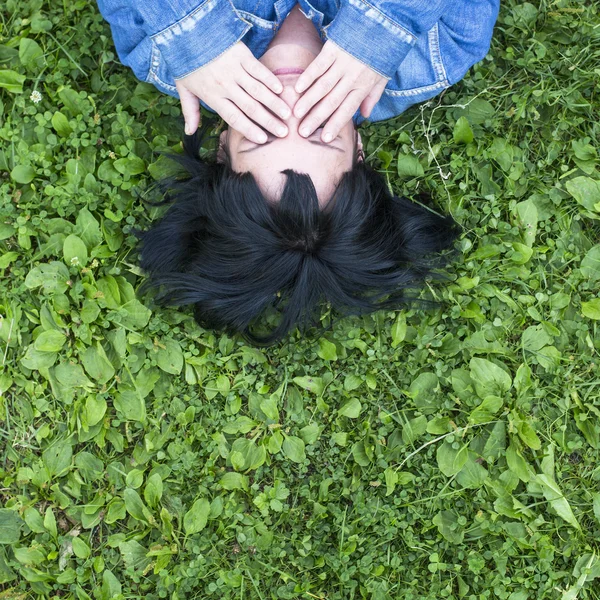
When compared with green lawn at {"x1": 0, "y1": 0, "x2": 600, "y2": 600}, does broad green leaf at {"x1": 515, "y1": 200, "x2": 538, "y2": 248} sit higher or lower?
higher

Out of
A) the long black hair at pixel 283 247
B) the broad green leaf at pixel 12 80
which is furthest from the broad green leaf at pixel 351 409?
the broad green leaf at pixel 12 80

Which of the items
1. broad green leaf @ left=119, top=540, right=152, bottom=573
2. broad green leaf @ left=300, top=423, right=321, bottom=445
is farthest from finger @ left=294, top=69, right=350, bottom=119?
broad green leaf @ left=119, top=540, right=152, bottom=573

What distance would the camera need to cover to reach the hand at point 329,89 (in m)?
1.95

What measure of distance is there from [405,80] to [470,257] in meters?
0.70

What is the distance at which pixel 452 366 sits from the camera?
8.14 ft

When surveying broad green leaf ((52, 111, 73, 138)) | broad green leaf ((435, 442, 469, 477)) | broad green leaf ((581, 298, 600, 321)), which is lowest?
broad green leaf ((435, 442, 469, 477))

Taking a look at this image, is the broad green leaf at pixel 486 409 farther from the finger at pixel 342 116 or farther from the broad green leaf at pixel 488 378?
the finger at pixel 342 116

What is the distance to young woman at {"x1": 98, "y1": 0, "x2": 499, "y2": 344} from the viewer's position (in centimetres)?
196

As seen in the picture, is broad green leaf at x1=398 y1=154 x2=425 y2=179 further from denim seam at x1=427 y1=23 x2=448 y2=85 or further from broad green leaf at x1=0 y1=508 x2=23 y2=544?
broad green leaf at x1=0 y1=508 x2=23 y2=544

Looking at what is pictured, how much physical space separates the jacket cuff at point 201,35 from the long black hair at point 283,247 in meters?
0.34

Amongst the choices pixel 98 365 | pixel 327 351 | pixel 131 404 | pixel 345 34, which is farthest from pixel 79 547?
pixel 345 34

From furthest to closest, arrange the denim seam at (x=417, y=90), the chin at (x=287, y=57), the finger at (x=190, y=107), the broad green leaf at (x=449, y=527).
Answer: the broad green leaf at (x=449, y=527) → the denim seam at (x=417, y=90) → the finger at (x=190, y=107) → the chin at (x=287, y=57)

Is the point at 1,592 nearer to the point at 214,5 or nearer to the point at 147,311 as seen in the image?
the point at 147,311

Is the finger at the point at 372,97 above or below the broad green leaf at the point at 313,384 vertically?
above
